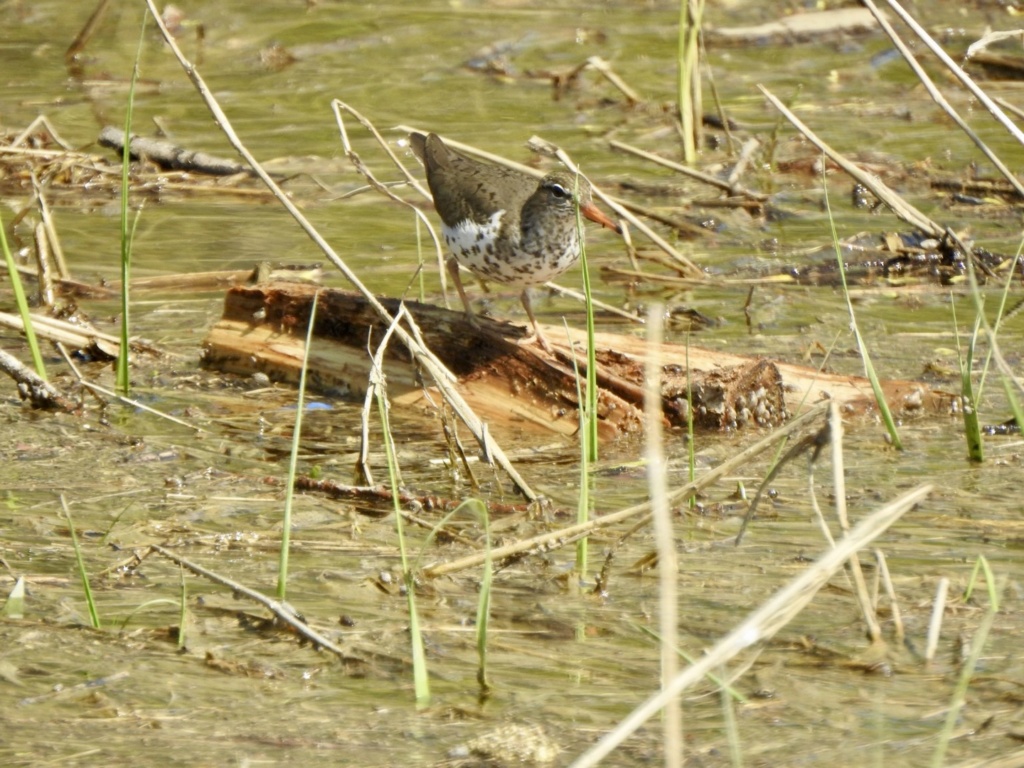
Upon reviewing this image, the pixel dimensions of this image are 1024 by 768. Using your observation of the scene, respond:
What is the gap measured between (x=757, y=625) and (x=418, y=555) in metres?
1.80

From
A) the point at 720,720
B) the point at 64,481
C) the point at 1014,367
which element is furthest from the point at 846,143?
the point at 720,720

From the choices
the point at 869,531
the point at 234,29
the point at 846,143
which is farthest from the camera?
the point at 234,29

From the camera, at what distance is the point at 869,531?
9.98 feet

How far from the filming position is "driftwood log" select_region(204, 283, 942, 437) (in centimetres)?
610

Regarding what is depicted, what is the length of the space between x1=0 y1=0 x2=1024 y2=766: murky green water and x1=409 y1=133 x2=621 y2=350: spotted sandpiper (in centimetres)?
83

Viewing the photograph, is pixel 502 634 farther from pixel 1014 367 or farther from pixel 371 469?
pixel 1014 367

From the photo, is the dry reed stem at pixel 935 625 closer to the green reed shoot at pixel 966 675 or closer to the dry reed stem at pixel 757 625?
the green reed shoot at pixel 966 675

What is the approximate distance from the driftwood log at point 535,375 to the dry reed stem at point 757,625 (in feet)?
9.05

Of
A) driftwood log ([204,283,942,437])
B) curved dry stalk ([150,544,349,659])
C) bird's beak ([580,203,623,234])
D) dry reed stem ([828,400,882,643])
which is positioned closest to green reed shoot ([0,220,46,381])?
driftwood log ([204,283,942,437])

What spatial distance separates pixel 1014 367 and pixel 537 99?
21.7ft

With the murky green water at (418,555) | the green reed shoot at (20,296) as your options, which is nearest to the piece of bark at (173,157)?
the murky green water at (418,555)

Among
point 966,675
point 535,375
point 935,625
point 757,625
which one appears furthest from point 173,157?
point 757,625

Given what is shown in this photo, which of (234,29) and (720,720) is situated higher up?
(234,29)

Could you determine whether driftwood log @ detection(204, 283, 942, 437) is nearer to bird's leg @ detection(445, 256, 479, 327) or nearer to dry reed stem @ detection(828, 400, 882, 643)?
bird's leg @ detection(445, 256, 479, 327)
